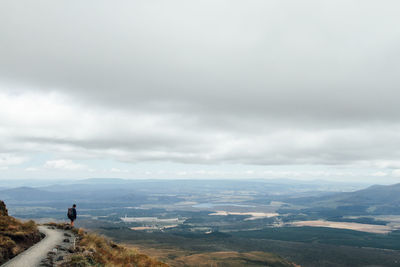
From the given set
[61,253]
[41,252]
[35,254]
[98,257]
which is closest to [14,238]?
[41,252]

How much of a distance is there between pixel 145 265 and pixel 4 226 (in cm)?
1681

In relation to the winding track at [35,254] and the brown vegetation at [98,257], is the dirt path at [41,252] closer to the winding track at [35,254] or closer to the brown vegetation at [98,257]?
the winding track at [35,254]

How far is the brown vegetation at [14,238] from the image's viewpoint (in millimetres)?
28422

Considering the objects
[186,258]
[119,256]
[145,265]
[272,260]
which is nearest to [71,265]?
[119,256]

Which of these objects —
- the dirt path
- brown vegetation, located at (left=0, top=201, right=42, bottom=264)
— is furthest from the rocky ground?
brown vegetation, located at (left=0, top=201, right=42, bottom=264)

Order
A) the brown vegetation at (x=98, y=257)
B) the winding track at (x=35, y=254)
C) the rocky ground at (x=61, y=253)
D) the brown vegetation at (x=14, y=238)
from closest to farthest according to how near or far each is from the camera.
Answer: the winding track at (x=35, y=254) → the rocky ground at (x=61, y=253) → the brown vegetation at (x=98, y=257) → the brown vegetation at (x=14, y=238)

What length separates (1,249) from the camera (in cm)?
2764

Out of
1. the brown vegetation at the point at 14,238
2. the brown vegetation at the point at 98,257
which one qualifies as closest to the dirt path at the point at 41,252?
the brown vegetation at the point at 14,238

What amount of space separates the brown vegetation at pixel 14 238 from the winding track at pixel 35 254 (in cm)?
68

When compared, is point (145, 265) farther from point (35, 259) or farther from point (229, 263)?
point (229, 263)

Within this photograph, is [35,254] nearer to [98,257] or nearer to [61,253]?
[61,253]

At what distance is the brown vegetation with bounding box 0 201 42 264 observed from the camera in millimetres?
28422

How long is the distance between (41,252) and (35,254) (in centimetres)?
87

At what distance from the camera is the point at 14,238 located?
108 feet
